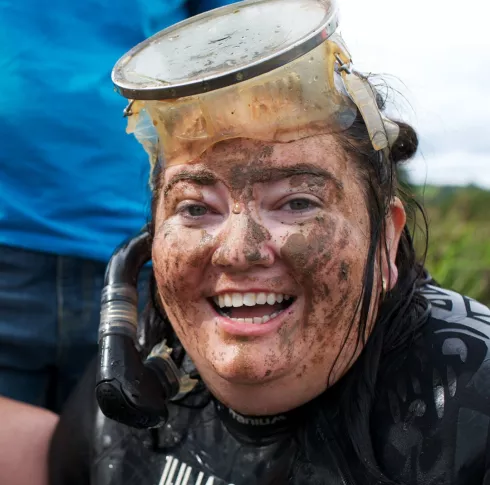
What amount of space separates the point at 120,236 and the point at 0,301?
374mm

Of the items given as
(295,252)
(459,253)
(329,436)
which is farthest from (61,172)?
(459,253)

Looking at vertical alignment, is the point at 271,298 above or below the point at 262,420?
above

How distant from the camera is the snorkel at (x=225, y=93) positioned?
1716 mm

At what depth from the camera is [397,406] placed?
5.96 feet

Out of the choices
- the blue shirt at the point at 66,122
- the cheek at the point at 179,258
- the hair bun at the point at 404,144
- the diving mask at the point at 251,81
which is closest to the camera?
the diving mask at the point at 251,81

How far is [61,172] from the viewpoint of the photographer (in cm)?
247

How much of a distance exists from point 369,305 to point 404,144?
456 millimetres

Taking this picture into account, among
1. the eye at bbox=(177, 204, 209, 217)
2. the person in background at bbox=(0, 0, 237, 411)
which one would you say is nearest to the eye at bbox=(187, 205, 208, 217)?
the eye at bbox=(177, 204, 209, 217)

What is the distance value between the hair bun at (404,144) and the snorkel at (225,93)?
13cm

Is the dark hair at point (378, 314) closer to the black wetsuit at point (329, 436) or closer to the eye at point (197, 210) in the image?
the black wetsuit at point (329, 436)

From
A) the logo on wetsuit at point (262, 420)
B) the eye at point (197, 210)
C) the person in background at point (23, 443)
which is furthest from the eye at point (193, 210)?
the person in background at point (23, 443)

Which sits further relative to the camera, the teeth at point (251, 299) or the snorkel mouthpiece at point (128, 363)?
the snorkel mouthpiece at point (128, 363)

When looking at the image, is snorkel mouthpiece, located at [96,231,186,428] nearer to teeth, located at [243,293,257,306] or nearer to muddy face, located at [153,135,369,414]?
muddy face, located at [153,135,369,414]

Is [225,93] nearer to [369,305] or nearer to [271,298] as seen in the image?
[271,298]
